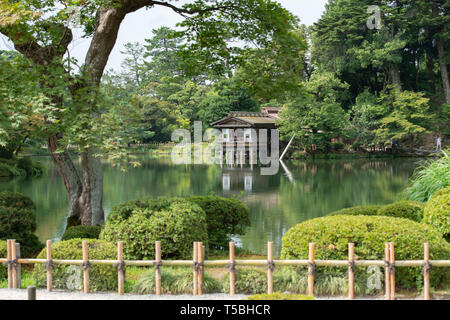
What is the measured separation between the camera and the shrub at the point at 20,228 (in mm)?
7031

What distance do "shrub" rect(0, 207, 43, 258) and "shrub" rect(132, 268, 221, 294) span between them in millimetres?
3058

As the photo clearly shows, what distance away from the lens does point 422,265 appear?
4867 mm

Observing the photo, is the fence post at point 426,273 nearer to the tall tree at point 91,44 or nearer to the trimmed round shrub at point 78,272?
the trimmed round shrub at point 78,272

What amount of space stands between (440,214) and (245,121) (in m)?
27.8

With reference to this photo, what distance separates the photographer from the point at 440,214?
641 cm

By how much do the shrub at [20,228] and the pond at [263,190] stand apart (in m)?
3.64

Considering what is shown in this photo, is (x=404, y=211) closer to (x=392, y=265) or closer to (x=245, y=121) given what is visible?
(x=392, y=265)

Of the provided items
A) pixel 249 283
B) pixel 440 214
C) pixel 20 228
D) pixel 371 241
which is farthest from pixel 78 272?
pixel 440 214

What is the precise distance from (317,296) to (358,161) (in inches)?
1217

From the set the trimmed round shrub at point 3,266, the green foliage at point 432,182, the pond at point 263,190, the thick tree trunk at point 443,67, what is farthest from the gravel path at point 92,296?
the thick tree trunk at point 443,67

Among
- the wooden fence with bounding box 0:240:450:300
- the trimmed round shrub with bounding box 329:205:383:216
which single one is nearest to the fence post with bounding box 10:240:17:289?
the wooden fence with bounding box 0:240:450:300

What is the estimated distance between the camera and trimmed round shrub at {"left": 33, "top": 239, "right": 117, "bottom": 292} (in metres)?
5.15

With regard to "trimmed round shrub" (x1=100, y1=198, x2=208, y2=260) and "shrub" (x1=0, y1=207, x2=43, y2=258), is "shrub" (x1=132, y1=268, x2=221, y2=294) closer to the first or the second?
"trimmed round shrub" (x1=100, y1=198, x2=208, y2=260)

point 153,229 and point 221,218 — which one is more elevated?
point 153,229
